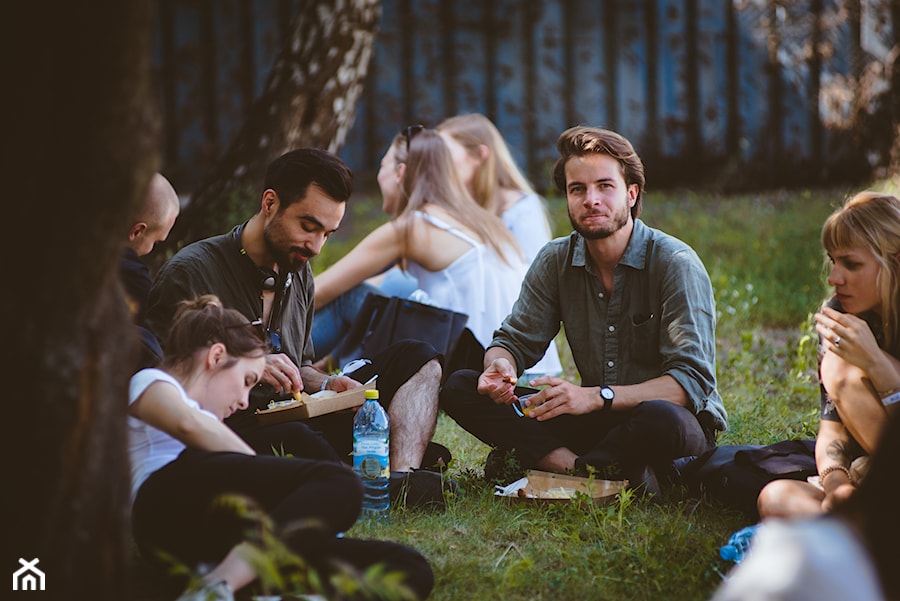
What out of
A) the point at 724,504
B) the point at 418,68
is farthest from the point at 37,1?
the point at 418,68

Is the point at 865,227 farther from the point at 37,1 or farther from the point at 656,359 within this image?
the point at 37,1

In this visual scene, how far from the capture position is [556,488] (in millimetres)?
4422

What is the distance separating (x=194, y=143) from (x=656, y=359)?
25.8 ft

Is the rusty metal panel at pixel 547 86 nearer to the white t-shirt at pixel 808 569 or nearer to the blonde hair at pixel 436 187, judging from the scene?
the blonde hair at pixel 436 187

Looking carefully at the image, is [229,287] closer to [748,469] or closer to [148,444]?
[148,444]

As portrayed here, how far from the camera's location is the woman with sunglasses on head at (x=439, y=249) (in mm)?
6211

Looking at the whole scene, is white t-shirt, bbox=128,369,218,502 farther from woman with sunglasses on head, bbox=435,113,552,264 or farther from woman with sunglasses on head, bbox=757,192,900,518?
woman with sunglasses on head, bbox=435,113,552,264

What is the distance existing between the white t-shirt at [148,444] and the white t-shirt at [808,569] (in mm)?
1847

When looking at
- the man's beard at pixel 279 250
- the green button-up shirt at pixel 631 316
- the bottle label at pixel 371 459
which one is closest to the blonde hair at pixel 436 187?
the green button-up shirt at pixel 631 316

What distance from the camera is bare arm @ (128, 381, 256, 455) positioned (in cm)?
332

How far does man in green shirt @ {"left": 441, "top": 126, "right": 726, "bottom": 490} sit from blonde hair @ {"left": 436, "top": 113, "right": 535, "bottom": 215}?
2.01 meters

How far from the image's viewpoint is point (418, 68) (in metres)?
11.8

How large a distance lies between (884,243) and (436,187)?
2.88m

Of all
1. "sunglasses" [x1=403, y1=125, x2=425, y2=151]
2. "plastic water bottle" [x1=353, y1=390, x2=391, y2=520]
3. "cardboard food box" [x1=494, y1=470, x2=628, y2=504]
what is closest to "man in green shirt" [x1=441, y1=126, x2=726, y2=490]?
"cardboard food box" [x1=494, y1=470, x2=628, y2=504]
